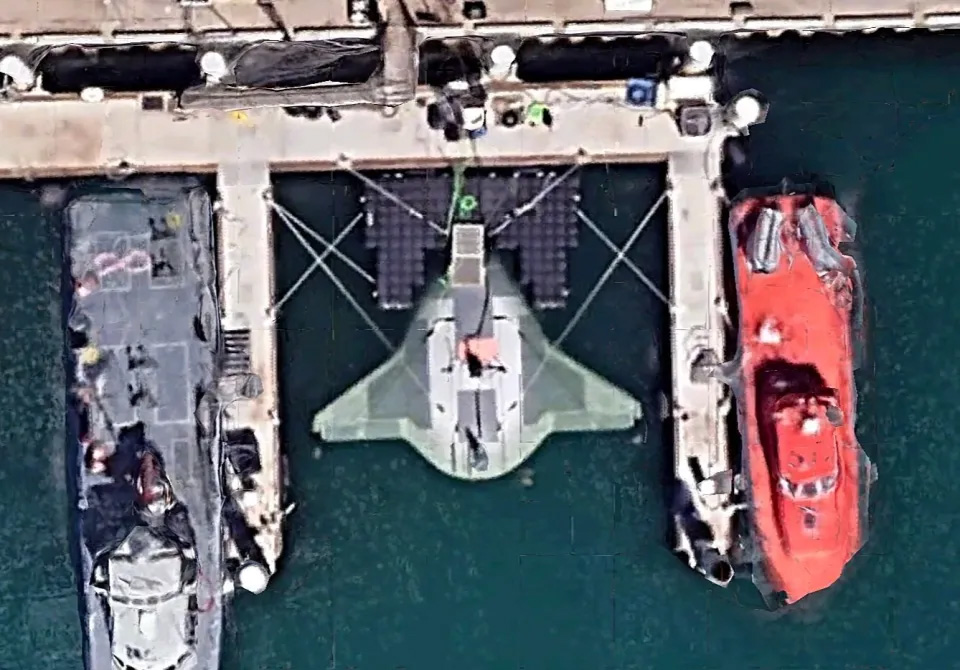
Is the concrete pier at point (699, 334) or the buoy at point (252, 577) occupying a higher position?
the concrete pier at point (699, 334)

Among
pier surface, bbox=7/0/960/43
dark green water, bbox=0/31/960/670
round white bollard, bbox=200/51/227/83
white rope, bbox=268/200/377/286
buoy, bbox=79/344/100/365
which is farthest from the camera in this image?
dark green water, bbox=0/31/960/670

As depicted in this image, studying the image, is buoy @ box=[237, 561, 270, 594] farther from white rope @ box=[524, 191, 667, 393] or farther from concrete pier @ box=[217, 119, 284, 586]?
white rope @ box=[524, 191, 667, 393]

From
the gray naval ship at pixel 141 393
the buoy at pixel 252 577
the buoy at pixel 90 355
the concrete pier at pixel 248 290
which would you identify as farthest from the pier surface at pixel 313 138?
the buoy at pixel 252 577

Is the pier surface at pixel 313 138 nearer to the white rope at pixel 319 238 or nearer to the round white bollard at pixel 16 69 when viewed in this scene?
the round white bollard at pixel 16 69

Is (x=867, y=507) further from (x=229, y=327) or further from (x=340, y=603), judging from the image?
(x=229, y=327)

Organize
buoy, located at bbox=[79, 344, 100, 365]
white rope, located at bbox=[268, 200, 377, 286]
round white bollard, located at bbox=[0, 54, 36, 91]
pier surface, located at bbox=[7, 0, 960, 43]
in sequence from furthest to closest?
white rope, located at bbox=[268, 200, 377, 286]
pier surface, located at bbox=[7, 0, 960, 43]
buoy, located at bbox=[79, 344, 100, 365]
round white bollard, located at bbox=[0, 54, 36, 91]

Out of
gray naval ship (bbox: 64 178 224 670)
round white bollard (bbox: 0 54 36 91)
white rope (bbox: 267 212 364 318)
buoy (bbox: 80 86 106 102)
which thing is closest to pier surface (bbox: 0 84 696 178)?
buoy (bbox: 80 86 106 102)
